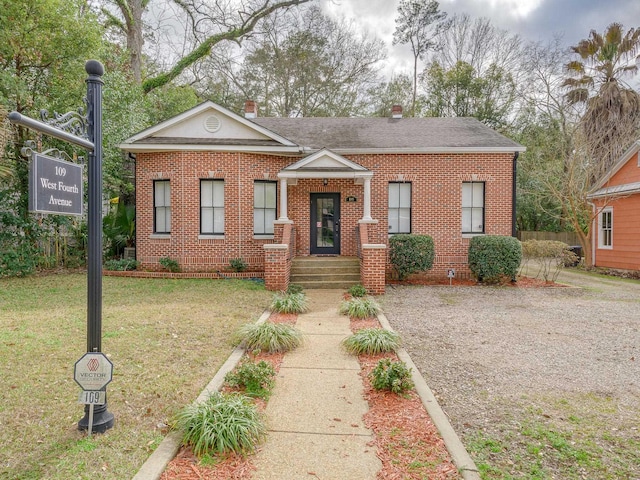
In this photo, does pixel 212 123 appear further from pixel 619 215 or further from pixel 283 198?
pixel 619 215

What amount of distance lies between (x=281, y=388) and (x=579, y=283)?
1233 cm

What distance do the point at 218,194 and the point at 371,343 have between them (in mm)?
8286

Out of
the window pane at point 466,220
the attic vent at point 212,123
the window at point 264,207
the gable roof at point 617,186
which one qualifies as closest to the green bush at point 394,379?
the window at point 264,207

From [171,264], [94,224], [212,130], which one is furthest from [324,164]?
[94,224]

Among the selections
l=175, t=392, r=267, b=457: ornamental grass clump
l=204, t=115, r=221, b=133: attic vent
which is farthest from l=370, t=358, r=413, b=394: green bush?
l=204, t=115, r=221, b=133: attic vent

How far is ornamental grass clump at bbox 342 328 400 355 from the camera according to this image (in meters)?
5.41


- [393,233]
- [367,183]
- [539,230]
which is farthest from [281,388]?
[539,230]

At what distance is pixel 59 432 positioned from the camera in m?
3.29

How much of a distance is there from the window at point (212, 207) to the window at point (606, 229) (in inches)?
620

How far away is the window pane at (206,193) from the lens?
1209 centimetres

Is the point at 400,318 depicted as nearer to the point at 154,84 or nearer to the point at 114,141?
the point at 114,141

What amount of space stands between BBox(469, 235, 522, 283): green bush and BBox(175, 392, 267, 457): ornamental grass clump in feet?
31.8

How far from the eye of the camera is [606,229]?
16.6 metres

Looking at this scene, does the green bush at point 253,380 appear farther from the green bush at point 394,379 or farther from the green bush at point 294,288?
the green bush at point 294,288
